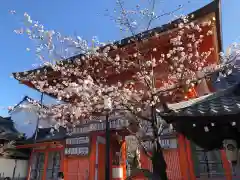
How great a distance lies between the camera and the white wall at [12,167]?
1366cm

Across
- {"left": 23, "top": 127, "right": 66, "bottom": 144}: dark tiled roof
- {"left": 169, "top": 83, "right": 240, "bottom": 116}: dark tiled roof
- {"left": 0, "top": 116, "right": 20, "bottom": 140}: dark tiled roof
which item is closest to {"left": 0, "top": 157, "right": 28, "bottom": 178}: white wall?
{"left": 0, "top": 116, "right": 20, "bottom": 140}: dark tiled roof

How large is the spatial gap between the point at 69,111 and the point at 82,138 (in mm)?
1995

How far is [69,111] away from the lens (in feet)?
33.6

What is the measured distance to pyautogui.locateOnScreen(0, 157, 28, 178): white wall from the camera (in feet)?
44.8

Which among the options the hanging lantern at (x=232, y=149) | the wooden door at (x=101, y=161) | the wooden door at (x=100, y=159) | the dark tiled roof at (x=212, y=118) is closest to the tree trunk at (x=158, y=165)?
the dark tiled roof at (x=212, y=118)

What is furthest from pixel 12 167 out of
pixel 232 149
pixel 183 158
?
pixel 232 149

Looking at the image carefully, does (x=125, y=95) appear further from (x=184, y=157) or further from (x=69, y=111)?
(x=69, y=111)

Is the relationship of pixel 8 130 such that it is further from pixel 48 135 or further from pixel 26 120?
pixel 48 135

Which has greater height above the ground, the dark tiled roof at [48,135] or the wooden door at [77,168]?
the dark tiled roof at [48,135]

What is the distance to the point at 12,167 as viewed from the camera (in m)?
14.1

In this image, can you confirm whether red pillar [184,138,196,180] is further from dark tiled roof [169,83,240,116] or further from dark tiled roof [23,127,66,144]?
dark tiled roof [23,127,66,144]

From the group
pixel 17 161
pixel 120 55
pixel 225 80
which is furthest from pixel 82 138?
pixel 225 80

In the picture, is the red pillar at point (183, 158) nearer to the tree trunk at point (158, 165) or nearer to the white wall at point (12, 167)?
the tree trunk at point (158, 165)

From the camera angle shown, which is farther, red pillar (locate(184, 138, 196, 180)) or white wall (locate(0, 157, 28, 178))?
white wall (locate(0, 157, 28, 178))
